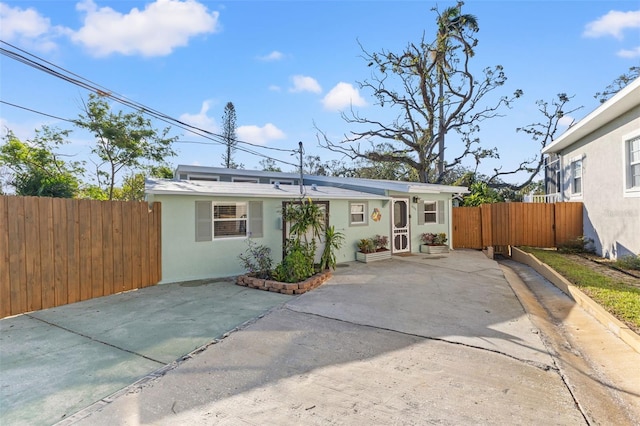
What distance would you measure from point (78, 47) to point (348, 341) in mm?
10262

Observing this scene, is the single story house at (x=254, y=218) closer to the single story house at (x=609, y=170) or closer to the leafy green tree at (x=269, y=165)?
the single story house at (x=609, y=170)

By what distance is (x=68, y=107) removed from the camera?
14.0m

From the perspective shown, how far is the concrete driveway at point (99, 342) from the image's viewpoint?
2.89 meters

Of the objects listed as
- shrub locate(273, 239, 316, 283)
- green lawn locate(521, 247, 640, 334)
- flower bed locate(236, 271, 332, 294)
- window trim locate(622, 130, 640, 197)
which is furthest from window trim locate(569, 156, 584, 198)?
shrub locate(273, 239, 316, 283)

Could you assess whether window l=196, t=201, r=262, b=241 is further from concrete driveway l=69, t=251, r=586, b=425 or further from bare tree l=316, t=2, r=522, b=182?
bare tree l=316, t=2, r=522, b=182

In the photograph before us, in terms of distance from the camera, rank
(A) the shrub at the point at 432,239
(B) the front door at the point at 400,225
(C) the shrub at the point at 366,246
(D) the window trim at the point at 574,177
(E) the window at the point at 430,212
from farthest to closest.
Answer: (E) the window at the point at 430,212, (A) the shrub at the point at 432,239, (B) the front door at the point at 400,225, (D) the window trim at the point at 574,177, (C) the shrub at the point at 366,246

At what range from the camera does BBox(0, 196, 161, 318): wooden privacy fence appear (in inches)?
201

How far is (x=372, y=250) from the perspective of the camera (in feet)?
34.9

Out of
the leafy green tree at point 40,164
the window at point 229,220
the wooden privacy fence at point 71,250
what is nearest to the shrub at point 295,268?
the window at point 229,220

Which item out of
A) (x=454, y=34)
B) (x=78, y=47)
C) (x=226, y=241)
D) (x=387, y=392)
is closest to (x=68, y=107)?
(x=78, y=47)

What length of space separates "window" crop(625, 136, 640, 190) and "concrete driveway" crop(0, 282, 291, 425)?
372 inches

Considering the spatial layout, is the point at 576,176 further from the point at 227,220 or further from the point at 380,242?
the point at 227,220

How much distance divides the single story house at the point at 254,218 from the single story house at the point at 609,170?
161 inches

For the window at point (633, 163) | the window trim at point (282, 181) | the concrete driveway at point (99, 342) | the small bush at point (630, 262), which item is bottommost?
the concrete driveway at point (99, 342)
